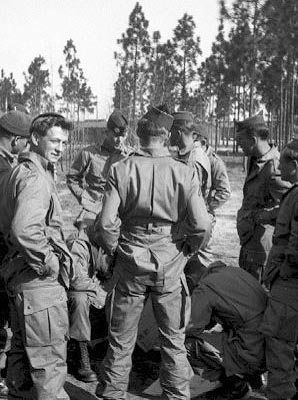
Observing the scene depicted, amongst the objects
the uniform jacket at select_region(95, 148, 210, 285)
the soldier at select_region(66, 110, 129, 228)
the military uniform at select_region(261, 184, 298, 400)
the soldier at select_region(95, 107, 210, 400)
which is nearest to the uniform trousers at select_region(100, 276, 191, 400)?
the soldier at select_region(95, 107, 210, 400)

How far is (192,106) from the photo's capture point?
42.7 m

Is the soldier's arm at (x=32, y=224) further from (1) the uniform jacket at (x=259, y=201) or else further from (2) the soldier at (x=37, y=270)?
(1) the uniform jacket at (x=259, y=201)

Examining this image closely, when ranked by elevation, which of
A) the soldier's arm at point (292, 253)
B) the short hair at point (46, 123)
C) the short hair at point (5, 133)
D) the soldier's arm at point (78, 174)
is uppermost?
the short hair at point (46, 123)

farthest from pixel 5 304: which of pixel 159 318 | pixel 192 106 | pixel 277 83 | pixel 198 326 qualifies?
pixel 192 106

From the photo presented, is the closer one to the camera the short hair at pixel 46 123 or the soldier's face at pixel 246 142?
the short hair at pixel 46 123

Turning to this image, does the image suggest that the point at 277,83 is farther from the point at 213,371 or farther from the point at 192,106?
the point at 213,371

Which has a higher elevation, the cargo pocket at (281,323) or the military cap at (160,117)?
the military cap at (160,117)

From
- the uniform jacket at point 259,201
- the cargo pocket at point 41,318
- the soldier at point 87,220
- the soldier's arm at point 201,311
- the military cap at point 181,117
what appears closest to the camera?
the cargo pocket at point 41,318

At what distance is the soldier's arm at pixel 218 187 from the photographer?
20.8 ft

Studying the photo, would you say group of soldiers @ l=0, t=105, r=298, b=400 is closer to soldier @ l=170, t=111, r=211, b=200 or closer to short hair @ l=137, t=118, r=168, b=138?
short hair @ l=137, t=118, r=168, b=138

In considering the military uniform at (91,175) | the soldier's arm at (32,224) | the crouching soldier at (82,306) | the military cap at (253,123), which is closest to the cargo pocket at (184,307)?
the crouching soldier at (82,306)

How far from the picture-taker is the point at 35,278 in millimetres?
3301

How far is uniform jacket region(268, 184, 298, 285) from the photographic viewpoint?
3588mm

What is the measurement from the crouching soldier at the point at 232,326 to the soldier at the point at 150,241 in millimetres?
271
